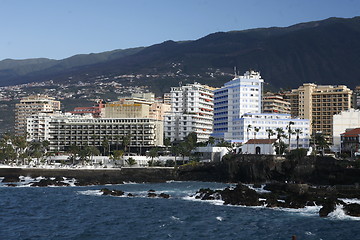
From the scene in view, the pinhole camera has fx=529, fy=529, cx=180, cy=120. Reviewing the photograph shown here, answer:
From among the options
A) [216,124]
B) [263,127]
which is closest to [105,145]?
[216,124]

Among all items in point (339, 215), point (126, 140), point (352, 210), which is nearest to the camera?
point (339, 215)

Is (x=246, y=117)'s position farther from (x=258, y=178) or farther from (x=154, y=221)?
(x=154, y=221)

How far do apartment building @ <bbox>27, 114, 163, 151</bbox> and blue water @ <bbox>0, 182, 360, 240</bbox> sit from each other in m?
99.0

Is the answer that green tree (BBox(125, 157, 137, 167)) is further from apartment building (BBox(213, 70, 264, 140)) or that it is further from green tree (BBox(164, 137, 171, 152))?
apartment building (BBox(213, 70, 264, 140))

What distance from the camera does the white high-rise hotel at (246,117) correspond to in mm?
159750

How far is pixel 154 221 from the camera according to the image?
202ft

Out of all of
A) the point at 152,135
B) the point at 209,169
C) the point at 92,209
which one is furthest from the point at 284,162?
the point at 152,135

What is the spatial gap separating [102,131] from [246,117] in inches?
2155

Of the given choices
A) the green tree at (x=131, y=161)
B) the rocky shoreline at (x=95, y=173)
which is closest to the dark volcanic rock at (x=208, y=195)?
the rocky shoreline at (x=95, y=173)

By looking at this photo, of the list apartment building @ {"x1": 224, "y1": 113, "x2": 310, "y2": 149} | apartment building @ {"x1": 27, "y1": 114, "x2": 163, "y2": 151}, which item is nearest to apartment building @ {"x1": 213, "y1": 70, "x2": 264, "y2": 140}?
apartment building @ {"x1": 224, "y1": 113, "x2": 310, "y2": 149}

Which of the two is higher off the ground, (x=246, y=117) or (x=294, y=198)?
(x=246, y=117)

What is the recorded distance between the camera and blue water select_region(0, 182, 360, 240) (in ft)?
177

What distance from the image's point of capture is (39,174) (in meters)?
138

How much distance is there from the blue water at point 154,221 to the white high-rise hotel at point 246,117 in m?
79.6
